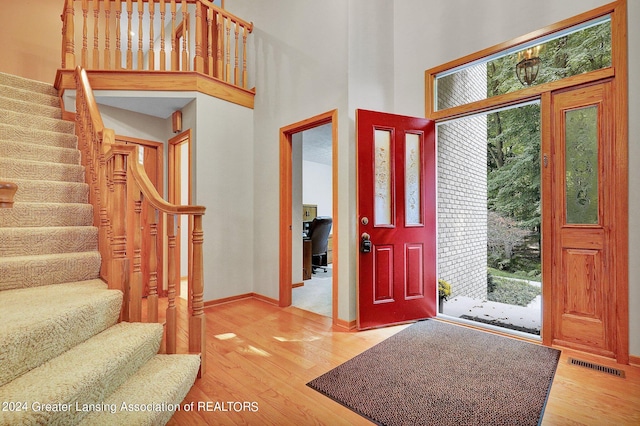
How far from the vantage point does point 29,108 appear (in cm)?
300

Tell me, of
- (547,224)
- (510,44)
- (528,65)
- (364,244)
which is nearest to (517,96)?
(528,65)

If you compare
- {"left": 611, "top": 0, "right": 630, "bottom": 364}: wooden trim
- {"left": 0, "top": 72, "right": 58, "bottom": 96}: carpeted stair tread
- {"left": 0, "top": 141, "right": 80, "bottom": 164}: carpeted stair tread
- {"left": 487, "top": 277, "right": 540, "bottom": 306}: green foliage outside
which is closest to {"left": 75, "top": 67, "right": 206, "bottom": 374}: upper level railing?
{"left": 0, "top": 141, "right": 80, "bottom": 164}: carpeted stair tread

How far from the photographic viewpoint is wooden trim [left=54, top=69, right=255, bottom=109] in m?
3.28

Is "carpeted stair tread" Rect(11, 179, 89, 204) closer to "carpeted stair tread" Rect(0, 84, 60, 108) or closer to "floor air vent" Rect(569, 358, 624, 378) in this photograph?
"carpeted stair tread" Rect(0, 84, 60, 108)

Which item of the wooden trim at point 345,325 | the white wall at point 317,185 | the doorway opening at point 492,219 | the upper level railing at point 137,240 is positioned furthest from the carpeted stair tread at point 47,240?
the white wall at point 317,185

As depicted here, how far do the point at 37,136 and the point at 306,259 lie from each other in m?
3.72

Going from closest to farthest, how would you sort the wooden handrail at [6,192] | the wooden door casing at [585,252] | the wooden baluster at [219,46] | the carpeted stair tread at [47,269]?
the wooden handrail at [6,192] < the carpeted stair tread at [47,269] < the wooden door casing at [585,252] < the wooden baluster at [219,46]

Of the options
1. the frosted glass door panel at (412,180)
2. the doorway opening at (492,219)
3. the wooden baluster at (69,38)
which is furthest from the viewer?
the doorway opening at (492,219)

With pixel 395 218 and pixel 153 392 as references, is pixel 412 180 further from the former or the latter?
pixel 153 392

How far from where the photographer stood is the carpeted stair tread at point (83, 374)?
1055mm

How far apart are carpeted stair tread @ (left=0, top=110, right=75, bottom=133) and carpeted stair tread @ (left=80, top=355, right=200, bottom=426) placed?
104 inches

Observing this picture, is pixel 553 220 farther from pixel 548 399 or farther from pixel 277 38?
pixel 277 38

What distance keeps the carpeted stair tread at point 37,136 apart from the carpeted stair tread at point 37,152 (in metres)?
0.15

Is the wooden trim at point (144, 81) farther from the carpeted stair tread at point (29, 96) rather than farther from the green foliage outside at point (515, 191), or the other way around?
the green foliage outside at point (515, 191)
